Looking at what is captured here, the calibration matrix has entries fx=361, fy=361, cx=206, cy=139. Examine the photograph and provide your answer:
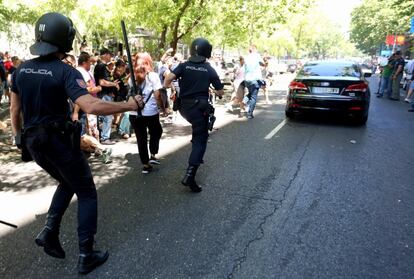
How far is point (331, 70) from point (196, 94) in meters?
5.41

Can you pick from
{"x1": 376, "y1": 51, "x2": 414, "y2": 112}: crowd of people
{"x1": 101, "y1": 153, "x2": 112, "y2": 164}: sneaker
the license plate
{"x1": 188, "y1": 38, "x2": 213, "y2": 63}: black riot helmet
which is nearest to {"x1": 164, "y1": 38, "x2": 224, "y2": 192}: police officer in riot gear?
{"x1": 188, "y1": 38, "x2": 213, "y2": 63}: black riot helmet

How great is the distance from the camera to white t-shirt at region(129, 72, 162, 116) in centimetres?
488

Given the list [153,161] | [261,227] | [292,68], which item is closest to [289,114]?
[153,161]

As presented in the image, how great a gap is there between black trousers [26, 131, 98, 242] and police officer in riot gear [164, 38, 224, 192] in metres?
1.71

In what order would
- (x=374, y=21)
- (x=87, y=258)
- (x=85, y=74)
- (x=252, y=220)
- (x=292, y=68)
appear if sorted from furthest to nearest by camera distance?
(x=374, y=21) → (x=292, y=68) → (x=85, y=74) → (x=252, y=220) → (x=87, y=258)

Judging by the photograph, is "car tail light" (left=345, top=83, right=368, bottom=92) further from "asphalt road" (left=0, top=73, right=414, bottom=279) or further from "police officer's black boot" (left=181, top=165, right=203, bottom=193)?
"police officer's black boot" (left=181, top=165, right=203, bottom=193)

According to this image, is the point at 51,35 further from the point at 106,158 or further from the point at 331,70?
the point at 331,70

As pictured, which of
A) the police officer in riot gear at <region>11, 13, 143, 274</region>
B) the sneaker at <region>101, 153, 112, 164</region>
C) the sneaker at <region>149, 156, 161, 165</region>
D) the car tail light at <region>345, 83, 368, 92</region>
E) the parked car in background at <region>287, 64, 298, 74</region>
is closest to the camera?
the police officer in riot gear at <region>11, 13, 143, 274</region>

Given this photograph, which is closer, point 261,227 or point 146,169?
point 261,227

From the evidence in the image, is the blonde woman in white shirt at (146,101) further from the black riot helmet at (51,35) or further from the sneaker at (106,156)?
the black riot helmet at (51,35)

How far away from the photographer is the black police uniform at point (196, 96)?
4.36 m

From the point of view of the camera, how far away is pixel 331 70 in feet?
28.5

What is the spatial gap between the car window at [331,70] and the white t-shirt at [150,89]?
506 centimetres

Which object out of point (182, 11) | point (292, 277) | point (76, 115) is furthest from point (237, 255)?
point (182, 11)
